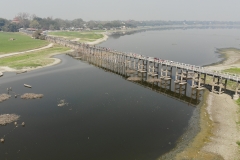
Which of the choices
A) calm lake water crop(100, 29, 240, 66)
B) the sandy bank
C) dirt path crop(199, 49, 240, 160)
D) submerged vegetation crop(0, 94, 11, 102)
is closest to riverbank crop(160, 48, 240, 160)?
dirt path crop(199, 49, 240, 160)

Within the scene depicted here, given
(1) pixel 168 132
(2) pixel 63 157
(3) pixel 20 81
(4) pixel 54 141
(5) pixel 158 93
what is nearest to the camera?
(2) pixel 63 157

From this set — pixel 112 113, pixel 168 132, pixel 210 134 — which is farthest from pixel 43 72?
pixel 210 134

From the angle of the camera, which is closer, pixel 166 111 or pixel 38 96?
pixel 166 111

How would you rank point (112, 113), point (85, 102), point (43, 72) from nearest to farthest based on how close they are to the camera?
point (112, 113), point (85, 102), point (43, 72)

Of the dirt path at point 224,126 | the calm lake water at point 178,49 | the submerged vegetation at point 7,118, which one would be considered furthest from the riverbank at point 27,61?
the dirt path at point 224,126

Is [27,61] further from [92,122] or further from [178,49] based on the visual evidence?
[178,49]

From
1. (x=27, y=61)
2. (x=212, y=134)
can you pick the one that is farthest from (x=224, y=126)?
(x=27, y=61)

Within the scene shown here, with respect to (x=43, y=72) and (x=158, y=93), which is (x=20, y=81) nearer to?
(x=43, y=72)

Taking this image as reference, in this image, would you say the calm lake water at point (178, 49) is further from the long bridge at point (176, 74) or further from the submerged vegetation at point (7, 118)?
the submerged vegetation at point (7, 118)
